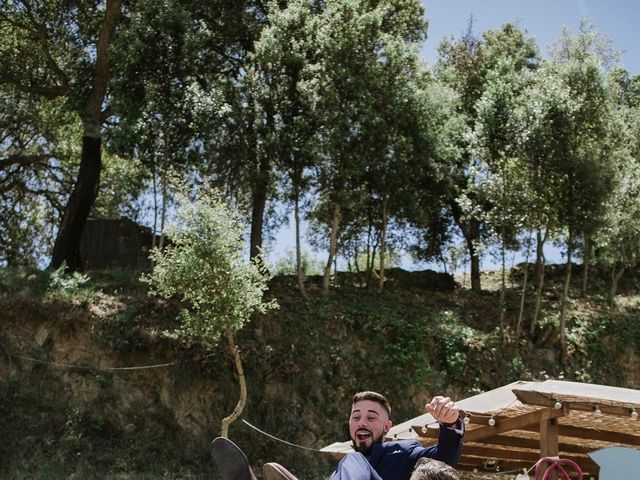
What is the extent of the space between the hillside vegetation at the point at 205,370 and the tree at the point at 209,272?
8.84 ft

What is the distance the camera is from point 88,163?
21.6 m

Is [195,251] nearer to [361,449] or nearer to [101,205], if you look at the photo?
[361,449]

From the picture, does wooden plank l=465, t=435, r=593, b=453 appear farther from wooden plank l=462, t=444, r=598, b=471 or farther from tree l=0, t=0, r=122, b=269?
tree l=0, t=0, r=122, b=269

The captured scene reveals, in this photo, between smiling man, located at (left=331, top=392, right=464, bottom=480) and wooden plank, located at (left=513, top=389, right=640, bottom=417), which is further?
wooden plank, located at (left=513, top=389, right=640, bottom=417)

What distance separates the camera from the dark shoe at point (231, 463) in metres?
4.24

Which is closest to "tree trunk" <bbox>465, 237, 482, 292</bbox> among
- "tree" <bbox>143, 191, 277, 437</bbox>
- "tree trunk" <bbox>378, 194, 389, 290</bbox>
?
"tree trunk" <bbox>378, 194, 389, 290</bbox>

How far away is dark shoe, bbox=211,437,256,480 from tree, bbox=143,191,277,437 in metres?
10.1

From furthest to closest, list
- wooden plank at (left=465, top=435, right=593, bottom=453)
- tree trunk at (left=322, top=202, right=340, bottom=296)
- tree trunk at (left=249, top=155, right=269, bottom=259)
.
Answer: tree trunk at (left=249, top=155, right=269, bottom=259)
tree trunk at (left=322, top=202, right=340, bottom=296)
wooden plank at (left=465, top=435, right=593, bottom=453)

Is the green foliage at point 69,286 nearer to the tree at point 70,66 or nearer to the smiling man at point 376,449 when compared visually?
the tree at point 70,66

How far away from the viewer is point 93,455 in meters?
15.5

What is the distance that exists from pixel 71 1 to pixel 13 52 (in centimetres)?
242

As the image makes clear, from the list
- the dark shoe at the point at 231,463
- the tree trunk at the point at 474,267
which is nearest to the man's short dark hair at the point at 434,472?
the dark shoe at the point at 231,463

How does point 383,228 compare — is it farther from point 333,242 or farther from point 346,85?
point 346,85

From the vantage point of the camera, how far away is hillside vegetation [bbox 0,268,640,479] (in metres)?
16.1
